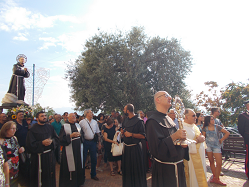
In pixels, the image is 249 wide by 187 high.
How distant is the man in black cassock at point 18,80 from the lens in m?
8.57

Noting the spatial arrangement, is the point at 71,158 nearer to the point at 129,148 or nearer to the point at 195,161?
the point at 129,148

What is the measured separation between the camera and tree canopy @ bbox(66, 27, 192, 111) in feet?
42.1

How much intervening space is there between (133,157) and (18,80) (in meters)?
7.30

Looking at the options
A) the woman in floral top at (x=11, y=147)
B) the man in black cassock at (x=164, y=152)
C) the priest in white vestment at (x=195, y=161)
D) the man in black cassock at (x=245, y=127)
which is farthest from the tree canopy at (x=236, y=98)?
the woman in floral top at (x=11, y=147)

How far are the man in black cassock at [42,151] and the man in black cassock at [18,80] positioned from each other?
16.4 feet

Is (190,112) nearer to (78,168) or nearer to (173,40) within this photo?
(78,168)

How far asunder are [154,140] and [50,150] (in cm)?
330

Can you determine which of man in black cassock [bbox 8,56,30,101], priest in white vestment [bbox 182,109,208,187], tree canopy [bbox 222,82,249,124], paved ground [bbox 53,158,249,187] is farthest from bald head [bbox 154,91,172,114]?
tree canopy [bbox 222,82,249,124]

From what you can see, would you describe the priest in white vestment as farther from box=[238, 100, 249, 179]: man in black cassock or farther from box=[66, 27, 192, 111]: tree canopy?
box=[66, 27, 192, 111]: tree canopy

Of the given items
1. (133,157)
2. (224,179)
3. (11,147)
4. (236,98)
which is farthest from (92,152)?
(236,98)

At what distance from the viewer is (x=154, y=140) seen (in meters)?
2.62

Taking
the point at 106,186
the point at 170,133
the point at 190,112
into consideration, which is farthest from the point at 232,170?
the point at 170,133

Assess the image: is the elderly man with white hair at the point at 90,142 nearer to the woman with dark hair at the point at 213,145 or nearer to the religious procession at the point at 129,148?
the religious procession at the point at 129,148

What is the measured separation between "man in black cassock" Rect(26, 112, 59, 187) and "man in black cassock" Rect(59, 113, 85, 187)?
0.38 meters
